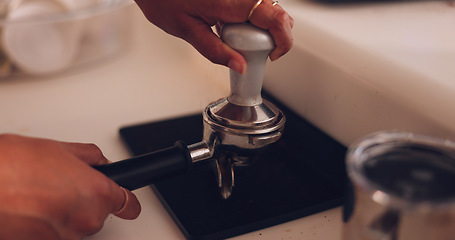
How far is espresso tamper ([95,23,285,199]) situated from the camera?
1.40 feet

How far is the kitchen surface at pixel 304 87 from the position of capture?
465mm

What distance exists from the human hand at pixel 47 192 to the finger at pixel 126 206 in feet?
0.06

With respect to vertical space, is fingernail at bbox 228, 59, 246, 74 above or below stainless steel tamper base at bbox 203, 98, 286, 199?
above

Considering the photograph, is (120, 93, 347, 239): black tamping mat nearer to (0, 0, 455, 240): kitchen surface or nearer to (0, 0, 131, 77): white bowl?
(0, 0, 455, 240): kitchen surface

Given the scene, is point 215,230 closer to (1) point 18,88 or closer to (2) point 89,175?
(2) point 89,175

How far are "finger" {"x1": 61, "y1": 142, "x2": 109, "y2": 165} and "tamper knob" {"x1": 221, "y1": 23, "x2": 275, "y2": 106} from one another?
0.41 feet

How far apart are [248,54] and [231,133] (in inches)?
2.7

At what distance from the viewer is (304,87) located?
599 mm

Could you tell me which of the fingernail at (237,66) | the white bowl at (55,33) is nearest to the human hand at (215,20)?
the fingernail at (237,66)

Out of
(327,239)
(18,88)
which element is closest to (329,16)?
(327,239)

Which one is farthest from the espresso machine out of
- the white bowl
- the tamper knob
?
the white bowl

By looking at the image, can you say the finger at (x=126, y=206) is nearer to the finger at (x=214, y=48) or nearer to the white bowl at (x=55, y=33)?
the finger at (x=214, y=48)

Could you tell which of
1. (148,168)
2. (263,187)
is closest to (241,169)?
(263,187)

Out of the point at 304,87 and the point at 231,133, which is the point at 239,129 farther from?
the point at 304,87
